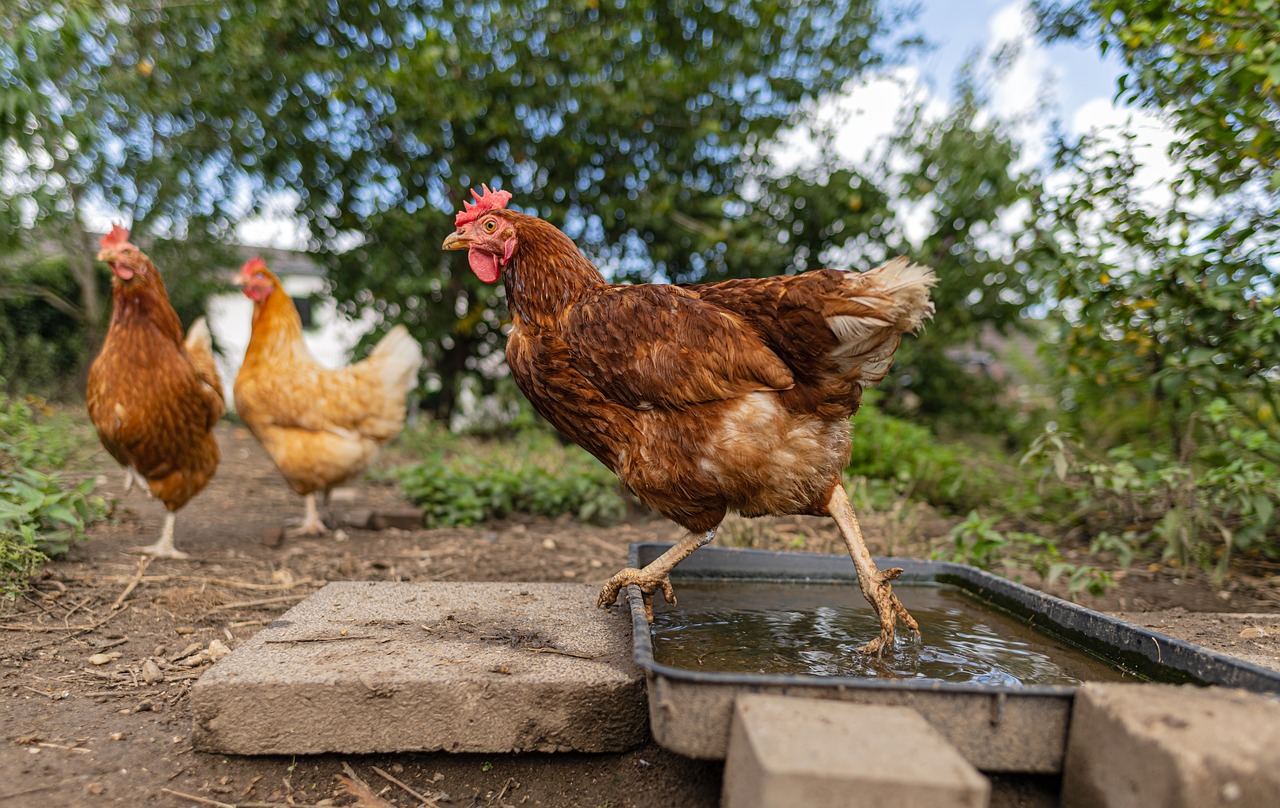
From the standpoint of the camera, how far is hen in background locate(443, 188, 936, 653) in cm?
226

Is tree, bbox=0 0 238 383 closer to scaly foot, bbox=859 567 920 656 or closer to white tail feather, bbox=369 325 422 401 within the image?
white tail feather, bbox=369 325 422 401

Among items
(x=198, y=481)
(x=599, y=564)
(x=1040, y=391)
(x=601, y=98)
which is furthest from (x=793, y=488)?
(x=1040, y=391)

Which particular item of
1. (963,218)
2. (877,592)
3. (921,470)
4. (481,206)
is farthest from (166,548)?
(963,218)

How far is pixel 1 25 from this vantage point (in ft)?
14.7

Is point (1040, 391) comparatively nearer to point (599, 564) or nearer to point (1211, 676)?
point (599, 564)

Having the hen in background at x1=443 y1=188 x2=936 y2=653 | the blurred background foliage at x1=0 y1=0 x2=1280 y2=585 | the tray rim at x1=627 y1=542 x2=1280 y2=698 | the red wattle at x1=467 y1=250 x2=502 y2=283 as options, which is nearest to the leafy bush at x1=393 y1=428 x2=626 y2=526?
the blurred background foliage at x1=0 y1=0 x2=1280 y2=585

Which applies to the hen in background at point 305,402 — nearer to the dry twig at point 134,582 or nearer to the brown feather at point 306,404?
the brown feather at point 306,404

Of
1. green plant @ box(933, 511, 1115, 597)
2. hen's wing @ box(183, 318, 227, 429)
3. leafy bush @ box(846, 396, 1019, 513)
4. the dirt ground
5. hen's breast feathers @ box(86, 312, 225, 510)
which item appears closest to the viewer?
the dirt ground

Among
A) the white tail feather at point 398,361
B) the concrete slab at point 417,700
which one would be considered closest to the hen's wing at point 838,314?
the concrete slab at point 417,700

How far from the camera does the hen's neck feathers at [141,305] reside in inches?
163

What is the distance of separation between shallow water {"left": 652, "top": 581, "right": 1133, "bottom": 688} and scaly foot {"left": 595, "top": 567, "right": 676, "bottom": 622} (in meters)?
0.09

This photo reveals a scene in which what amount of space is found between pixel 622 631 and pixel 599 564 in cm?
174

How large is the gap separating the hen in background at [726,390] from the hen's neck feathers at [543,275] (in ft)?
0.28

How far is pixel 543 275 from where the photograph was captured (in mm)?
2701
